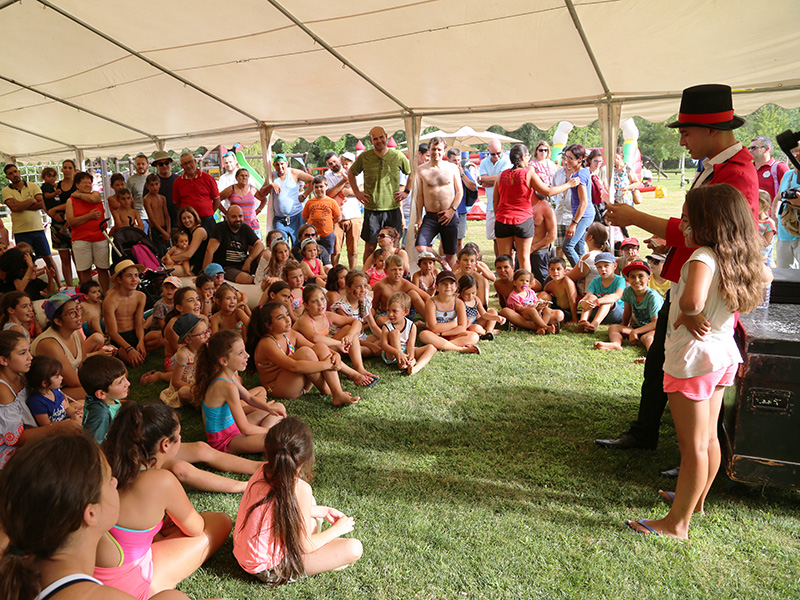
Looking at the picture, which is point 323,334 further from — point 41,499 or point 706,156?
point 41,499

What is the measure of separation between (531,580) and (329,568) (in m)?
0.87

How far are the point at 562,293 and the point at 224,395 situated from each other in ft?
13.7

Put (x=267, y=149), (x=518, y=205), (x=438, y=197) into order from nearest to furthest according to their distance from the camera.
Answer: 1. (x=518, y=205)
2. (x=438, y=197)
3. (x=267, y=149)

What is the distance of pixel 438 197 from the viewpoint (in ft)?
23.8

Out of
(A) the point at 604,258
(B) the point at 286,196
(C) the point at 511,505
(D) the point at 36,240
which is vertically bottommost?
(C) the point at 511,505

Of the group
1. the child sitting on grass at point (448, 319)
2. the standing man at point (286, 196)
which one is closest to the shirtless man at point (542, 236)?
the child sitting on grass at point (448, 319)

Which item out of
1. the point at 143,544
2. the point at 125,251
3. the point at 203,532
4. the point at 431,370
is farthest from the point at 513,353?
the point at 125,251

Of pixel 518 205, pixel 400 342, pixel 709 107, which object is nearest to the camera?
pixel 709 107

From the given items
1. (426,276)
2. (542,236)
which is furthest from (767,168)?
(426,276)

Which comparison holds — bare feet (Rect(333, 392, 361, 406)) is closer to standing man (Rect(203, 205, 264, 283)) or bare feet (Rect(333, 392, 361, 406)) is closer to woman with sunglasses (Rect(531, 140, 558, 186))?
standing man (Rect(203, 205, 264, 283))

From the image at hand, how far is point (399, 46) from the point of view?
5.91m

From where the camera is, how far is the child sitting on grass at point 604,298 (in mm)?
5879

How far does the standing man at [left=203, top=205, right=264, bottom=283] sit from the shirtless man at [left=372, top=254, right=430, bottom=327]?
1898mm

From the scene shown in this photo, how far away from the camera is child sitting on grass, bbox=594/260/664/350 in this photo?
541 cm
